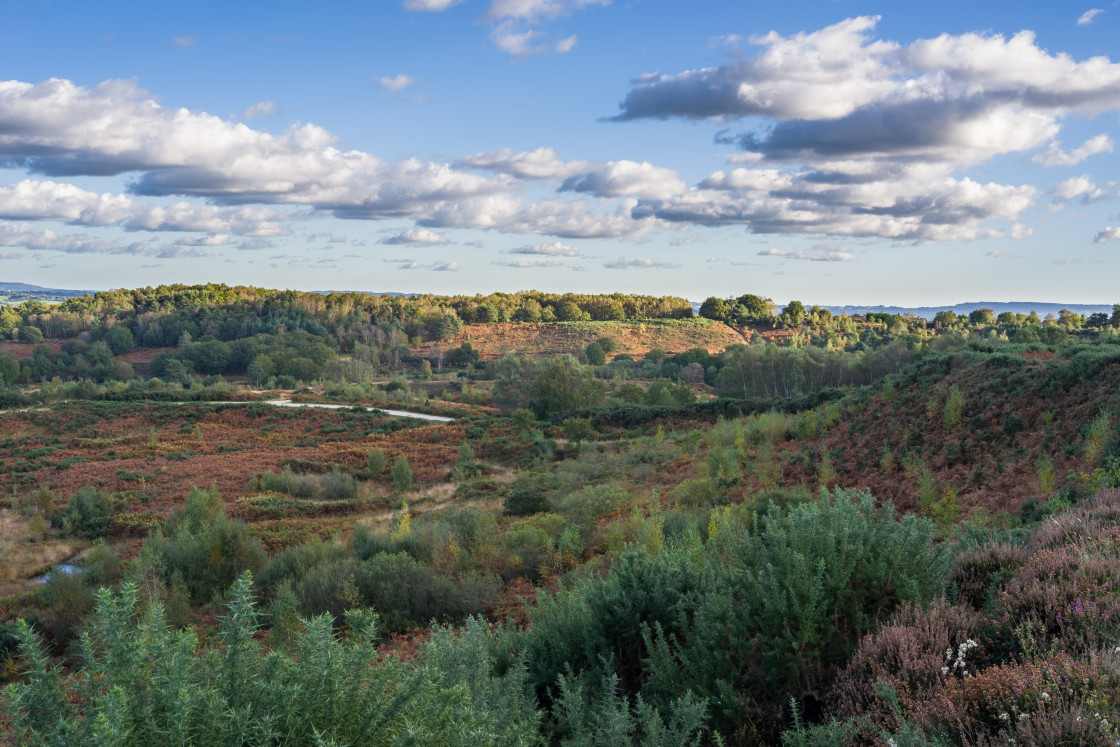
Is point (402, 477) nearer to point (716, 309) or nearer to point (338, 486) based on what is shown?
point (338, 486)

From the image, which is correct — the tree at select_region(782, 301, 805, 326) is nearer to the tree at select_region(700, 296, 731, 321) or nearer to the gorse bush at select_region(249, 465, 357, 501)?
the tree at select_region(700, 296, 731, 321)

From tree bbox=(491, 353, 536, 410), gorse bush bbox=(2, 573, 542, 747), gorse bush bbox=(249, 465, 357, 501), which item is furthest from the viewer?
tree bbox=(491, 353, 536, 410)

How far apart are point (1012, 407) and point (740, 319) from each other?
102282mm

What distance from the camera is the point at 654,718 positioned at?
9.63 feet

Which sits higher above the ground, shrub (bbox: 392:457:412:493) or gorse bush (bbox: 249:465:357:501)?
shrub (bbox: 392:457:412:493)

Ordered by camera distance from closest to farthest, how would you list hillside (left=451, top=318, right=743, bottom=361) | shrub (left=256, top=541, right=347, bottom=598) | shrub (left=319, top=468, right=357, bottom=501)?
shrub (left=256, top=541, right=347, bottom=598) → shrub (left=319, top=468, right=357, bottom=501) → hillside (left=451, top=318, right=743, bottom=361)

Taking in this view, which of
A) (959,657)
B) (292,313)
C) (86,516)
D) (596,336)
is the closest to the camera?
(959,657)

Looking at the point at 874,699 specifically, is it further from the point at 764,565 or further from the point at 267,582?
the point at 267,582

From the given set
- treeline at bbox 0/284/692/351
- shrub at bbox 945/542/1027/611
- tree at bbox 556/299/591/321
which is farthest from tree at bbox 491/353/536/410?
tree at bbox 556/299/591/321

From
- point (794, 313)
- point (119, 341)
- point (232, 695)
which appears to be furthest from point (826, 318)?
point (232, 695)

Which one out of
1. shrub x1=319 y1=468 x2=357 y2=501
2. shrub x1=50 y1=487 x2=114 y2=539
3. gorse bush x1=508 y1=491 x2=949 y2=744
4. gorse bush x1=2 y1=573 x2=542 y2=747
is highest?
gorse bush x1=2 y1=573 x2=542 y2=747

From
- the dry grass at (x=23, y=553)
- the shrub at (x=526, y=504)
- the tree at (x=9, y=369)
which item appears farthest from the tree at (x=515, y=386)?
the tree at (x=9, y=369)

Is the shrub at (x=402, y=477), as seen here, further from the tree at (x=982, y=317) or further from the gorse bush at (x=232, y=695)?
the tree at (x=982, y=317)

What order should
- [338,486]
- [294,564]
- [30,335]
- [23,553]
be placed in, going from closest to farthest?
1. [294,564]
2. [23,553]
3. [338,486]
4. [30,335]
